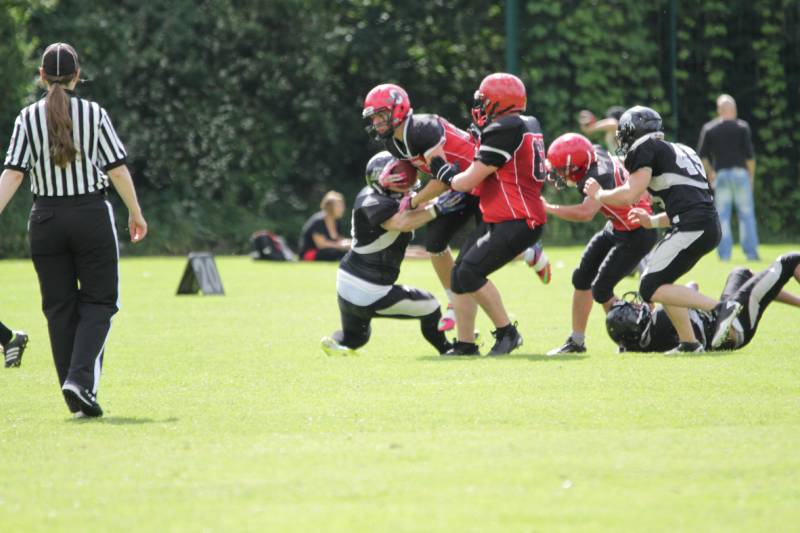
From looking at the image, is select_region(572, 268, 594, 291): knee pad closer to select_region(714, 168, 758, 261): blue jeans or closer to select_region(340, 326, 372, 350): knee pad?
select_region(340, 326, 372, 350): knee pad

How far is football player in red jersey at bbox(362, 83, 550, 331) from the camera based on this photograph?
10039 mm

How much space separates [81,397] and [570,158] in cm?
416

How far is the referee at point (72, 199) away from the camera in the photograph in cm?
762

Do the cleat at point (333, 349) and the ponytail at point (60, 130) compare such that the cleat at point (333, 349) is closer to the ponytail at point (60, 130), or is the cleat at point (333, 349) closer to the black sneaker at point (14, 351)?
the black sneaker at point (14, 351)

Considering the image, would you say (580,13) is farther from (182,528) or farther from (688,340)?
(182,528)

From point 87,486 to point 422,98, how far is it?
887 inches

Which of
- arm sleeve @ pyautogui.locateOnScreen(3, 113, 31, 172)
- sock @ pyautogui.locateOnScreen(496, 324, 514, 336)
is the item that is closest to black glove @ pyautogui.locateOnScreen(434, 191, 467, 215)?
sock @ pyautogui.locateOnScreen(496, 324, 514, 336)

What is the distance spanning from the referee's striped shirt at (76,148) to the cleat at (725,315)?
14.9 ft

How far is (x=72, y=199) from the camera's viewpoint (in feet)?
25.2

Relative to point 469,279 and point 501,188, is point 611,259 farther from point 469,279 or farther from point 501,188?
point 469,279

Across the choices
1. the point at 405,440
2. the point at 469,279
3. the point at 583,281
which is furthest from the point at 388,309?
the point at 405,440

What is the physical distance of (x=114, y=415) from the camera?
786cm

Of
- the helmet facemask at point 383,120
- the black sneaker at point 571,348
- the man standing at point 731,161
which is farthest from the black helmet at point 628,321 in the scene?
the man standing at point 731,161

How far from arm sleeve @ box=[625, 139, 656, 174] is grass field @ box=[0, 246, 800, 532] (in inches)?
51.1
